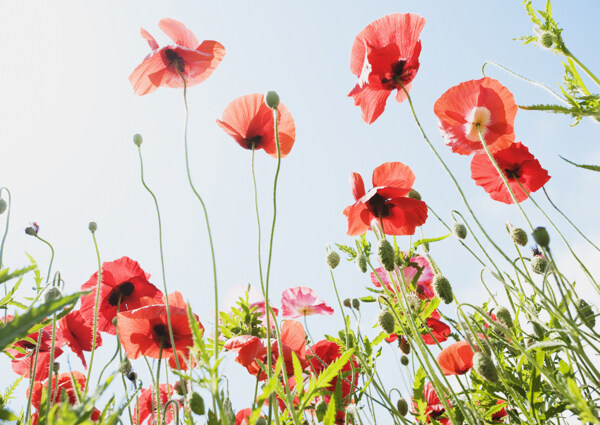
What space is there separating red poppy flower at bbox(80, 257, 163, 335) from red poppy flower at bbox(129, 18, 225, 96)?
0.80 m

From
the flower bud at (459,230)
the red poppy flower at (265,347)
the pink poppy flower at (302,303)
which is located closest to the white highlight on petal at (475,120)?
the flower bud at (459,230)

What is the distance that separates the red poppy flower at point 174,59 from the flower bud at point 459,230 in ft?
4.16

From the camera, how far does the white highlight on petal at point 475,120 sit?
1834 mm

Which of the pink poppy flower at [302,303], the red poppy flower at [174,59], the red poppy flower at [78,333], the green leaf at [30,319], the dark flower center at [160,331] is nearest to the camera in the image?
the green leaf at [30,319]

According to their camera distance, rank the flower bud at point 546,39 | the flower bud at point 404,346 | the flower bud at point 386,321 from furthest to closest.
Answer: the flower bud at point 404,346
the flower bud at point 386,321
the flower bud at point 546,39

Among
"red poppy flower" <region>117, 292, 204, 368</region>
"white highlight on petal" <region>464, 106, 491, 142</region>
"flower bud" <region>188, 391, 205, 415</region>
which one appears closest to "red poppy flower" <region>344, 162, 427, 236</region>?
"white highlight on petal" <region>464, 106, 491, 142</region>

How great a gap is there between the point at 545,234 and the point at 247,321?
1.11 m

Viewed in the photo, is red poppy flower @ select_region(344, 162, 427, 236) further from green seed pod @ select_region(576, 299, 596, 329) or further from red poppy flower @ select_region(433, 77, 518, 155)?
green seed pod @ select_region(576, 299, 596, 329)

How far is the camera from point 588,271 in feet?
4.67

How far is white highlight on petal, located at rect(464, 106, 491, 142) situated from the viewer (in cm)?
183

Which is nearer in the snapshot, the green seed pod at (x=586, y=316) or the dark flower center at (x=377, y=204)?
the green seed pod at (x=586, y=316)

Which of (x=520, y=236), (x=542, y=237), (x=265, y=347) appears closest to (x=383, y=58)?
(x=520, y=236)

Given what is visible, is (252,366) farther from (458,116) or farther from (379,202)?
(458,116)

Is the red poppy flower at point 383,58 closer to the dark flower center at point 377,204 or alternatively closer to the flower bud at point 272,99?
the dark flower center at point 377,204
